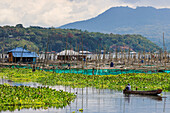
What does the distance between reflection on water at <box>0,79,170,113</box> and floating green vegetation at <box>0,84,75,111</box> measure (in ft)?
2.96

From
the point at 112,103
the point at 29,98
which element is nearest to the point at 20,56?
the point at 112,103

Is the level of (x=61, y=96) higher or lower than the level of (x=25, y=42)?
lower

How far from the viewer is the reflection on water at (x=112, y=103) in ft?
81.2

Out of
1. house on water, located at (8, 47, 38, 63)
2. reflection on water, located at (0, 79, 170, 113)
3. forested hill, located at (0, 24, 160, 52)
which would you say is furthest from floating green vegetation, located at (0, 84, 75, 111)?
forested hill, located at (0, 24, 160, 52)

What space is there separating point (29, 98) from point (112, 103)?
650 cm

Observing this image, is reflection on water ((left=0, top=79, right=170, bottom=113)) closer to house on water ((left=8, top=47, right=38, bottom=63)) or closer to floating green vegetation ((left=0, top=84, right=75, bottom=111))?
floating green vegetation ((left=0, top=84, right=75, bottom=111))

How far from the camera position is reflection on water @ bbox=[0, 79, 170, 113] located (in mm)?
24737

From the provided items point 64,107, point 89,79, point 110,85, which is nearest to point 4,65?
point 89,79

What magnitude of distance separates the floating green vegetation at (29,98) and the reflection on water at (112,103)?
0.90 m

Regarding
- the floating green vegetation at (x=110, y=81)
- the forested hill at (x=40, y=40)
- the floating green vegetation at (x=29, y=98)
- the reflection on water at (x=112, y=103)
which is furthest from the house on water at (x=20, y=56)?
the floating green vegetation at (x=29, y=98)

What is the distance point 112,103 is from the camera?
28.2m

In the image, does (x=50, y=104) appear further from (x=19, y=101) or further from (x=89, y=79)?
(x=89, y=79)

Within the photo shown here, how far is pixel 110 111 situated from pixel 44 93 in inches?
231

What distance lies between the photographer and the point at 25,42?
132 m
